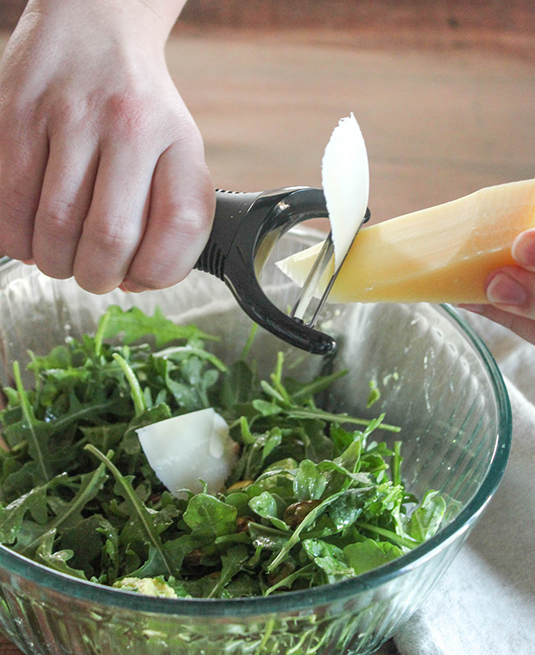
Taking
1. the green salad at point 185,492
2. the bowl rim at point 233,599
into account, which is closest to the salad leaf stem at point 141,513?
the green salad at point 185,492

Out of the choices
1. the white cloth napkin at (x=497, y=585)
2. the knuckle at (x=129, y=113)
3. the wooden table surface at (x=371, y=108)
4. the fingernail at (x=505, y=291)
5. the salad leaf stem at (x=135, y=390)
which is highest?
the knuckle at (x=129, y=113)

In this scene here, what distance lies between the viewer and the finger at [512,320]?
1.94 feet

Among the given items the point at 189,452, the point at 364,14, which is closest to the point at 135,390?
the point at 189,452

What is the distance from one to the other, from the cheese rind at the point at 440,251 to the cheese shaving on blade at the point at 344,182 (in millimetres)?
20

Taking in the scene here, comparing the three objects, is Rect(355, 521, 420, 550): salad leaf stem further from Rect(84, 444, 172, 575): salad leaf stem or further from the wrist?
the wrist

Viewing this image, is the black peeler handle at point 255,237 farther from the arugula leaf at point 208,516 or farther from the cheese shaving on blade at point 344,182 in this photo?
the arugula leaf at point 208,516

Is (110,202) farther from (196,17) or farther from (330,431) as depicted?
(196,17)

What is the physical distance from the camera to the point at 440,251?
1.58 ft

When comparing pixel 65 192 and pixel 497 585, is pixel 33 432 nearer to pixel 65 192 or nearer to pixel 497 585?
pixel 65 192

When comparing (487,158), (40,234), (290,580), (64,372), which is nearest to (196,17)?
(487,158)

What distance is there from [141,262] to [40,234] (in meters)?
0.07

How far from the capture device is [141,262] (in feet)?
1.63

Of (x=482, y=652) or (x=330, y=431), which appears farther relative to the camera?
(x=330, y=431)

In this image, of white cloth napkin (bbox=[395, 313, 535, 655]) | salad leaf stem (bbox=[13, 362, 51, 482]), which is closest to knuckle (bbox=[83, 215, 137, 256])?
salad leaf stem (bbox=[13, 362, 51, 482])
